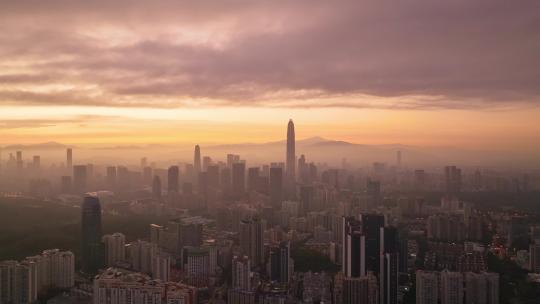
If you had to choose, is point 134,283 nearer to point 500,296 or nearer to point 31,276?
point 31,276

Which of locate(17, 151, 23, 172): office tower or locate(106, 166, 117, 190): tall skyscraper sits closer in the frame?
locate(17, 151, 23, 172): office tower

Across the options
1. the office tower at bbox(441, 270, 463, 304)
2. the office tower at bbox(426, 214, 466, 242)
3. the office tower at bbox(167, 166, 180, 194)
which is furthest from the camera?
the office tower at bbox(167, 166, 180, 194)

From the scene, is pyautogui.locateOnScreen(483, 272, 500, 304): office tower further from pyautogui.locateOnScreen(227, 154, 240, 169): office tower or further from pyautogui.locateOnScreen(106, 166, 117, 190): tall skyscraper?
pyautogui.locateOnScreen(106, 166, 117, 190): tall skyscraper

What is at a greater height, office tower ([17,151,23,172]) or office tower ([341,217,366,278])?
office tower ([17,151,23,172])

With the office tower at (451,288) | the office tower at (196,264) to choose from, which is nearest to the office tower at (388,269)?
the office tower at (451,288)

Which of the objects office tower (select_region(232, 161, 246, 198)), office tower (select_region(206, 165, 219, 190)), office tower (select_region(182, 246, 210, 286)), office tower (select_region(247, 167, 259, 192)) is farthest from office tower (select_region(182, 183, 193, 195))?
office tower (select_region(182, 246, 210, 286))

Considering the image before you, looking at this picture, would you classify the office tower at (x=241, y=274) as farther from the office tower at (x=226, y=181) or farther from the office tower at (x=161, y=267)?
the office tower at (x=226, y=181)

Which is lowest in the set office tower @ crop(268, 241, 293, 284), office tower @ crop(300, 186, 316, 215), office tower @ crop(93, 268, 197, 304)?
office tower @ crop(268, 241, 293, 284)

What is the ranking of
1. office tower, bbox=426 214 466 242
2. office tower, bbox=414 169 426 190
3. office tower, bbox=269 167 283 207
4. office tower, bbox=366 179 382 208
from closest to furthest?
office tower, bbox=426 214 466 242
office tower, bbox=366 179 382 208
office tower, bbox=414 169 426 190
office tower, bbox=269 167 283 207
